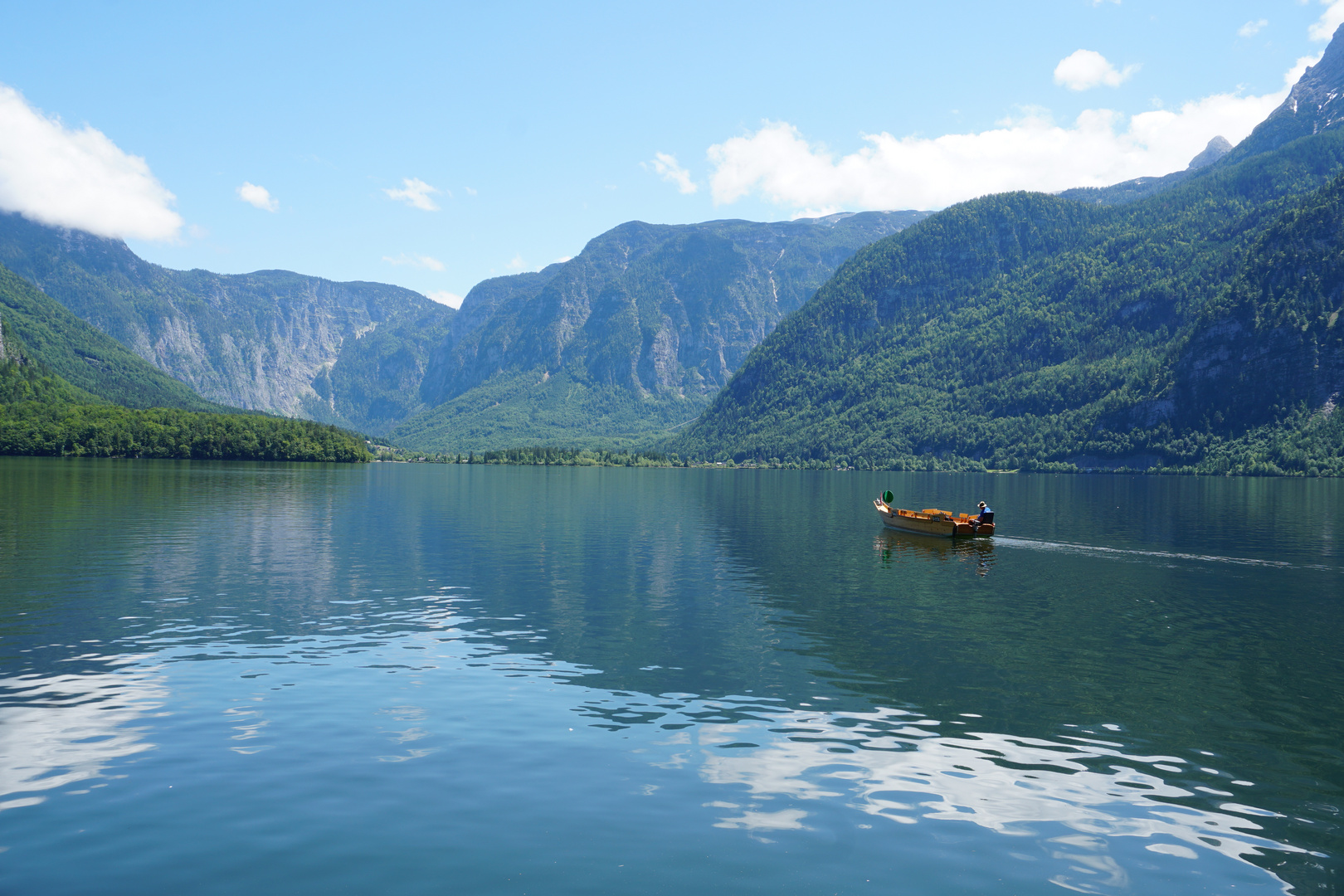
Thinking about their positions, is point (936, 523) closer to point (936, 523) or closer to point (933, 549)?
point (936, 523)

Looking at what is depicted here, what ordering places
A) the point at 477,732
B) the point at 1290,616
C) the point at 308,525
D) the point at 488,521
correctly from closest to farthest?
1. the point at 477,732
2. the point at 1290,616
3. the point at 308,525
4. the point at 488,521

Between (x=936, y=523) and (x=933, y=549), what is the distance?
9123 millimetres

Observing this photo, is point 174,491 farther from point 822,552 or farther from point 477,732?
point 477,732

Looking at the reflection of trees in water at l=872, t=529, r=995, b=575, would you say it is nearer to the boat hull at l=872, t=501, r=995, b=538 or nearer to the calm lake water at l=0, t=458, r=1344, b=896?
the boat hull at l=872, t=501, r=995, b=538

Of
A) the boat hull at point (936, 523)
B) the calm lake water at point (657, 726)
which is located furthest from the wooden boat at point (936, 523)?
the calm lake water at point (657, 726)

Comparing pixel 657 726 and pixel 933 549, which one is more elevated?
pixel 933 549

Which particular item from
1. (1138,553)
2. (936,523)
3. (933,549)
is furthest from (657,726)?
(936,523)

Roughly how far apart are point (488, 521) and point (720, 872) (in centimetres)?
8191

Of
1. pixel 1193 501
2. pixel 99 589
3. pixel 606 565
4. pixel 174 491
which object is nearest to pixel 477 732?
pixel 99 589

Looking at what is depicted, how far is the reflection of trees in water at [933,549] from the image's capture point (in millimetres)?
70500

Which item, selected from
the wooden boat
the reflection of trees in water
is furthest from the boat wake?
the reflection of trees in water

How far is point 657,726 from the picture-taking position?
27.0 meters

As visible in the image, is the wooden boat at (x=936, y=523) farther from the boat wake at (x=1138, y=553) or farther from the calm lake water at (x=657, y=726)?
the calm lake water at (x=657, y=726)

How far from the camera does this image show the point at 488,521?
96625 millimetres
